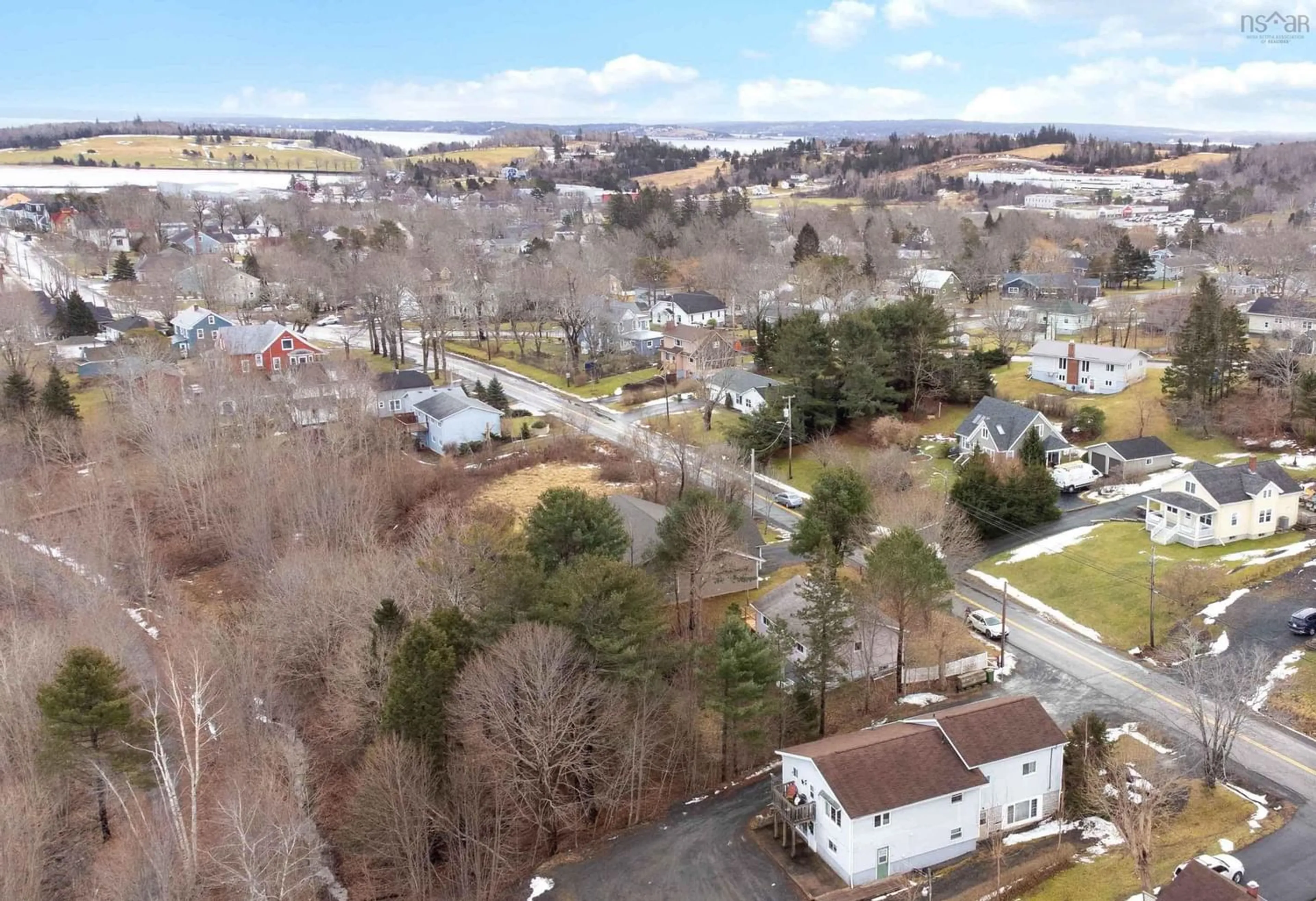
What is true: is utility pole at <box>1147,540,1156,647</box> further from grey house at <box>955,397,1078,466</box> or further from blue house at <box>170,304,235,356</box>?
blue house at <box>170,304,235,356</box>

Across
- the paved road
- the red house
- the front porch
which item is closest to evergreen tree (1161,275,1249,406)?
the front porch

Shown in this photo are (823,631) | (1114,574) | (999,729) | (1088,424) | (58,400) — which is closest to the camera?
(999,729)

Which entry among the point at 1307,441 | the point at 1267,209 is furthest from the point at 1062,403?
the point at 1267,209

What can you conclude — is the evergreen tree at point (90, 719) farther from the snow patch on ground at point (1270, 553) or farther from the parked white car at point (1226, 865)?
the snow patch on ground at point (1270, 553)

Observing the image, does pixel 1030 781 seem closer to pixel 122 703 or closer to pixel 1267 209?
pixel 122 703

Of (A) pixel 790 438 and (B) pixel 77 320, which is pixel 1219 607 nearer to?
(A) pixel 790 438

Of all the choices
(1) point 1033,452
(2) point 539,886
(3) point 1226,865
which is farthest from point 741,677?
(1) point 1033,452
